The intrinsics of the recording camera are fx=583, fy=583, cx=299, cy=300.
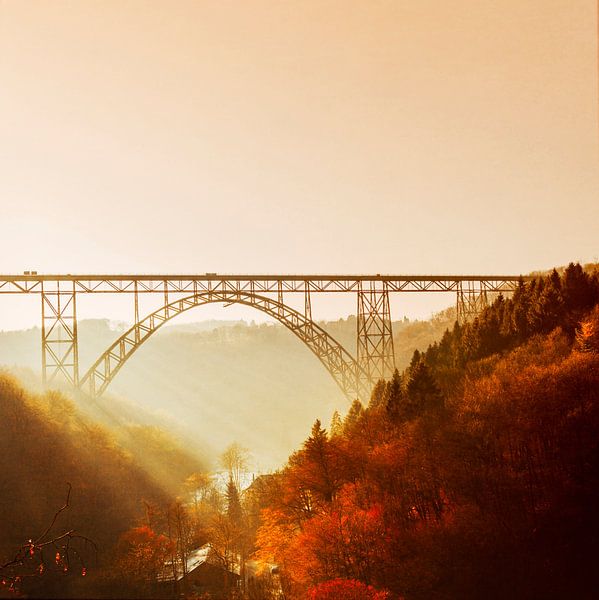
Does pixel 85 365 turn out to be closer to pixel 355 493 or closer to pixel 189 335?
pixel 189 335

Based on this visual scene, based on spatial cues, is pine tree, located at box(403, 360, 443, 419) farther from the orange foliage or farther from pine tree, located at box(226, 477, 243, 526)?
pine tree, located at box(226, 477, 243, 526)

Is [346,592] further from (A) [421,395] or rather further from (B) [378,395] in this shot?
(B) [378,395]

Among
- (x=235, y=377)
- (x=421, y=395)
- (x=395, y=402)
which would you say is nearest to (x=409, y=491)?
(x=395, y=402)

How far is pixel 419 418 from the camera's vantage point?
98.1ft

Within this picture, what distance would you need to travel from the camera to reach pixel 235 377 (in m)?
142

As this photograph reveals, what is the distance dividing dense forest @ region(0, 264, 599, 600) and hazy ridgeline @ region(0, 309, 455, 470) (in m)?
50.9

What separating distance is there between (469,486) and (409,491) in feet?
8.98

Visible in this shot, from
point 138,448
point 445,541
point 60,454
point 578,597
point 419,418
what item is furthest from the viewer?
point 138,448

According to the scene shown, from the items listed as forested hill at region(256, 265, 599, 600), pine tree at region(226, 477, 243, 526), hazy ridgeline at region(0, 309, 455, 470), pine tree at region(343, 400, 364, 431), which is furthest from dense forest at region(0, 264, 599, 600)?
hazy ridgeline at region(0, 309, 455, 470)

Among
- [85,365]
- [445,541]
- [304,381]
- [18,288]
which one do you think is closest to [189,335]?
[304,381]

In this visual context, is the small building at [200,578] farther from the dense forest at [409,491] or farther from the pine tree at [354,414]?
the pine tree at [354,414]

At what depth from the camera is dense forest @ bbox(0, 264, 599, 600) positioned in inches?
916

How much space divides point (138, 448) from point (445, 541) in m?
28.6

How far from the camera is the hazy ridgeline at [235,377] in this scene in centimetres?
10950
